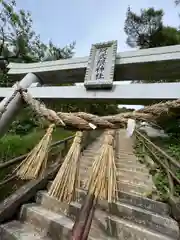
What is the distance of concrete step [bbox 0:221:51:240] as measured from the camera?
5.28 feet

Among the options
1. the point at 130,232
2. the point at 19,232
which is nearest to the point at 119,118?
the point at 130,232

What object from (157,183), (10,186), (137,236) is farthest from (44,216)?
(157,183)

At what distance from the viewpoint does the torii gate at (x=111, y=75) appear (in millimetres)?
1213

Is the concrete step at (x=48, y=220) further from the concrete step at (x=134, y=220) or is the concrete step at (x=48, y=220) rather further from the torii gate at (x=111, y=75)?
the torii gate at (x=111, y=75)

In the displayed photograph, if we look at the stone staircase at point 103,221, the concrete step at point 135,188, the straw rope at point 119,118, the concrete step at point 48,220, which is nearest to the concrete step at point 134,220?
the stone staircase at point 103,221

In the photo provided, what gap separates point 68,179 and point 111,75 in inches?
33.4

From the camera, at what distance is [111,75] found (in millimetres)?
1372

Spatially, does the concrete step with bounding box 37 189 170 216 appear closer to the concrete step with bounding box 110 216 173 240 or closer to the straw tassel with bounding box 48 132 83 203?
the concrete step with bounding box 110 216 173 240

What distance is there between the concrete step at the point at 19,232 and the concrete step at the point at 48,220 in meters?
0.05

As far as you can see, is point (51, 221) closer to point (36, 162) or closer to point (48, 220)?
point (48, 220)

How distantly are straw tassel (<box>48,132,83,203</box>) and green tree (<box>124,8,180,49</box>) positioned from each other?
367 inches

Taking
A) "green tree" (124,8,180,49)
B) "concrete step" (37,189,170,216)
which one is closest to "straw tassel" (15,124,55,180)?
"concrete step" (37,189,170,216)

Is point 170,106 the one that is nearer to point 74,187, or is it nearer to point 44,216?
point 74,187

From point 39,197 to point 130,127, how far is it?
1.87m
